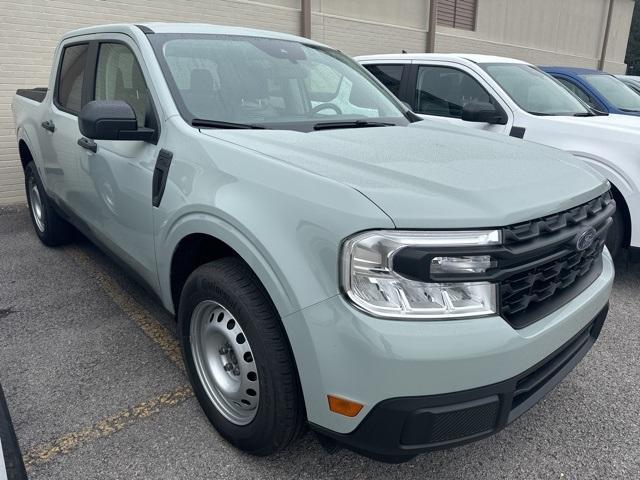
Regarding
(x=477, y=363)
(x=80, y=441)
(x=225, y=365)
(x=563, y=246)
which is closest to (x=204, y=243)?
(x=225, y=365)

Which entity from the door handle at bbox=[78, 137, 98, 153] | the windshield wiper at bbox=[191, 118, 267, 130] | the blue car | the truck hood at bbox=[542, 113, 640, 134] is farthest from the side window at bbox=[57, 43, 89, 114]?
the blue car

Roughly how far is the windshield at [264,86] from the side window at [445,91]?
1.94 meters

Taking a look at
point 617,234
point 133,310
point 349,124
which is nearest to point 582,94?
point 617,234

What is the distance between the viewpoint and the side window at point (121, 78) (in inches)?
110

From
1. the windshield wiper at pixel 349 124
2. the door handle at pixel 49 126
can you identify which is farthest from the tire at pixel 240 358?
the door handle at pixel 49 126

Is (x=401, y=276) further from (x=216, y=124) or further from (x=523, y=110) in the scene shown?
(x=523, y=110)

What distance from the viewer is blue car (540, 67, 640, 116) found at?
22.1 ft

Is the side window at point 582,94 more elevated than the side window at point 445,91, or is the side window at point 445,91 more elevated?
the side window at point 445,91

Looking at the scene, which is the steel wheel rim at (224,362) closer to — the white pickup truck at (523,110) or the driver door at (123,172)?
the driver door at (123,172)

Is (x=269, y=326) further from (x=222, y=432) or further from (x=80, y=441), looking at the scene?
(x=80, y=441)

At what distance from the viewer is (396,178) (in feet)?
6.21

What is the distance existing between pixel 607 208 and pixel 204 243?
185cm

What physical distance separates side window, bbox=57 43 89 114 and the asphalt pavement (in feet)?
4.64

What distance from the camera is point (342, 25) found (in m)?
10.0
